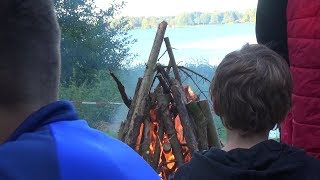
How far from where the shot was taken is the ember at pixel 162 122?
4074 millimetres

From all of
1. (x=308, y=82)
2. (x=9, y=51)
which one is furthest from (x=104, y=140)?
(x=308, y=82)

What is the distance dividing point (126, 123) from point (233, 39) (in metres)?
4.67

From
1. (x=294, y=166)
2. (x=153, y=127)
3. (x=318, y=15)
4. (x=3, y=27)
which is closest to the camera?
(x=3, y=27)

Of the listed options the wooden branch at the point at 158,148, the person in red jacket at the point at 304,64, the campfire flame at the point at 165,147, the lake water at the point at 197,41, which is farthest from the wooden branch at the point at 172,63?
the lake water at the point at 197,41

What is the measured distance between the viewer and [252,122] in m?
1.82

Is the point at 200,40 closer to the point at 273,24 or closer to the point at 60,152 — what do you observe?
the point at 273,24

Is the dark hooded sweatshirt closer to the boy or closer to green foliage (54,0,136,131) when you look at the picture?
the boy

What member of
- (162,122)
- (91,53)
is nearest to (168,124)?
(162,122)

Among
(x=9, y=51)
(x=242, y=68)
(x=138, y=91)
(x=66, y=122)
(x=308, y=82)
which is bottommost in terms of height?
(x=138, y=91)

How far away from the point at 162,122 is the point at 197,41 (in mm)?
5064

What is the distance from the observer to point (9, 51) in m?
1.00

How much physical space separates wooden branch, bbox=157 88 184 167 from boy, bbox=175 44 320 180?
84.2 inches

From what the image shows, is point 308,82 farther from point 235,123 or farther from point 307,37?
point 235,123

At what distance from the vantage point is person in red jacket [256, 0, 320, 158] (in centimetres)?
204
